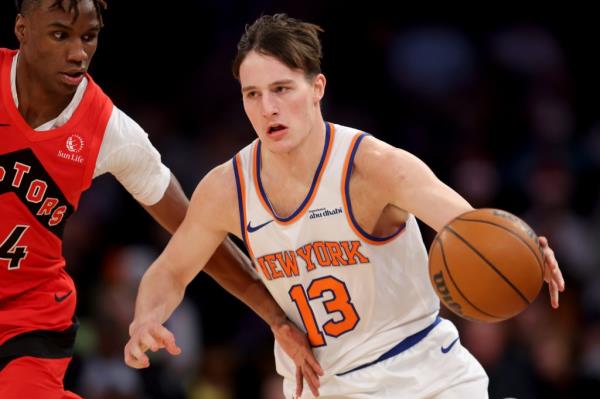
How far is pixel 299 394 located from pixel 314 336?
0.28 metres

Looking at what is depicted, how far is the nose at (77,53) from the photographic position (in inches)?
179

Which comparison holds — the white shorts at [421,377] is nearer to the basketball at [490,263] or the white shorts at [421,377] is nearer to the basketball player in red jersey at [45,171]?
the basketball player in red jersey at [45,171]

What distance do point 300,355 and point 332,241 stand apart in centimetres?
56

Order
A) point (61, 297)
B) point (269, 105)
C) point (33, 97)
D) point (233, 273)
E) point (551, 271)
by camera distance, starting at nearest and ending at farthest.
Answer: point (551, 271), point (269, 105), point (33, 97), point (61, 297), point (233, 273)

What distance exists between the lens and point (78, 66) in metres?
4.58

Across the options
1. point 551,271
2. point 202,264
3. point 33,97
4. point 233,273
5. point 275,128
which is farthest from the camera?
point 233,273

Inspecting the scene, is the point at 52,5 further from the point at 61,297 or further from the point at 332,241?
the point at 332,241

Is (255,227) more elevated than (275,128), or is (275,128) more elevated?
(275,128)

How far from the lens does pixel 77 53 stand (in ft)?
14.9

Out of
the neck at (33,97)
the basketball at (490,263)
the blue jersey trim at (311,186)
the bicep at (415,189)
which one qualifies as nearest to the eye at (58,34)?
the neck at (33,97)

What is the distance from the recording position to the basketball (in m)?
3.93

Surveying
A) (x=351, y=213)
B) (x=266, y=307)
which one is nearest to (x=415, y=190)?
(x=351, y=213)

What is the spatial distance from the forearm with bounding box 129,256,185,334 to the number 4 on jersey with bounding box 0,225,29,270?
57 centimetres

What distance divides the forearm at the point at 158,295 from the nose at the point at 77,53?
1.02 m
